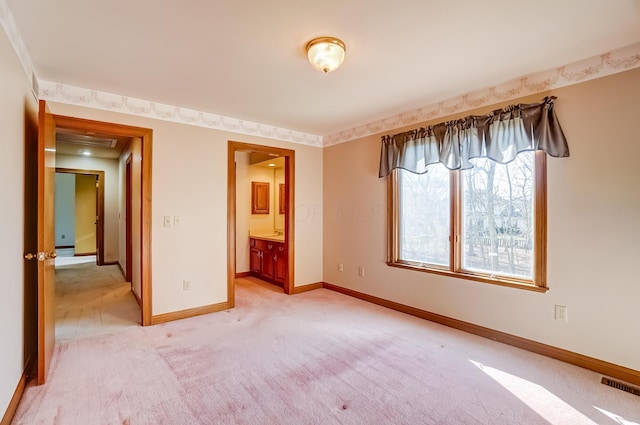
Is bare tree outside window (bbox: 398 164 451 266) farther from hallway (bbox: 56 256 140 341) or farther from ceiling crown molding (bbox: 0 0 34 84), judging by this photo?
ceiling crown molding (bbox: 0 0 34 84)

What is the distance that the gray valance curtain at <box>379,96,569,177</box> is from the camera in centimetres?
252

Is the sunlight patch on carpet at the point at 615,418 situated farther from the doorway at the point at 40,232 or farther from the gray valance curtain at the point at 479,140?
the doorway at the point at 40,232

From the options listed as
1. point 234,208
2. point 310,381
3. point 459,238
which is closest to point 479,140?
point 459,238

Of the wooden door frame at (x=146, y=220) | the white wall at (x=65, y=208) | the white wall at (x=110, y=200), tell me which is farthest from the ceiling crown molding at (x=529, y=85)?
the white wall at (x=65, y=208)

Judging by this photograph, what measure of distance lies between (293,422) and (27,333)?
2.09 meters

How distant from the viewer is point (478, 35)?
2.04 meters

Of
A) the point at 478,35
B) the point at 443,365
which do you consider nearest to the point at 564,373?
the point at 443,365

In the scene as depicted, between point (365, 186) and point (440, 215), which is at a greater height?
point (365, 186)

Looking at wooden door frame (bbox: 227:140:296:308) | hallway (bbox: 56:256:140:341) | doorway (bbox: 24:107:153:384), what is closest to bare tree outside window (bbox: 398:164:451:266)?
wooden door frame (bbox: 227:140:296:308)

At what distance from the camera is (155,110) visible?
3328mm

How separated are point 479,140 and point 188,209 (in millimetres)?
3221

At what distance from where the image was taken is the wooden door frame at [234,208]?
387cm

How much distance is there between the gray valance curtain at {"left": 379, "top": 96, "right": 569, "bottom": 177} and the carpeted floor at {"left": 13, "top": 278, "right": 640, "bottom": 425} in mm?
1738

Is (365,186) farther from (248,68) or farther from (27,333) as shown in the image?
(27,333)
